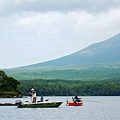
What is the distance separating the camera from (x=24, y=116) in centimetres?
5650

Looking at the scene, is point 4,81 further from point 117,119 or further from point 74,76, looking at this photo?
point 74,76

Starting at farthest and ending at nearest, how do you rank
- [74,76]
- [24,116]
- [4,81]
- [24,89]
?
[74,76] → [24,89] → [4,81] → [24,116]

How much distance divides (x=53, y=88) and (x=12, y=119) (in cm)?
9161

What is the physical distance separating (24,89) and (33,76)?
64.6 metres

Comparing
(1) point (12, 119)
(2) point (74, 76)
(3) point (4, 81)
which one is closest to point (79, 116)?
(1) point (12, 119)

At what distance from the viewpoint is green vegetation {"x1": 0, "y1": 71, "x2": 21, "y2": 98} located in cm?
11191

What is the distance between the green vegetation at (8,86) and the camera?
112 m

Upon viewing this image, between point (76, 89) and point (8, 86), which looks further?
point (76, 89)

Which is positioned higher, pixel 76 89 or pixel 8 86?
pixel 76 89

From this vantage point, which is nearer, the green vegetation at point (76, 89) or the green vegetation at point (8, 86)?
the green vegetation at point (8, 86)

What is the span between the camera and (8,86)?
112 metres

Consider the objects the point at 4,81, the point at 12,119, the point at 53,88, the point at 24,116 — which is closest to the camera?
the point at 12,119

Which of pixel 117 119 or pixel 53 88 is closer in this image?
pixel 117 119

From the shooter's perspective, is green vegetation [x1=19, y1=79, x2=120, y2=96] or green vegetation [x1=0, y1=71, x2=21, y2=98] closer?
green vegetation [x1=0, y1=71, x2=21, y2=98]
